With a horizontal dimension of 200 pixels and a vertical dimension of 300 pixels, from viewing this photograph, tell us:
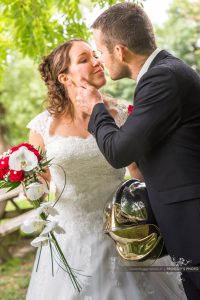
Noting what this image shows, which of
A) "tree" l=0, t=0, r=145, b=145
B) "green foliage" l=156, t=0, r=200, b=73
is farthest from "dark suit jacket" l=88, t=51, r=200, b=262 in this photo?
"green foliage" l=156, t=0, r=200, b=73

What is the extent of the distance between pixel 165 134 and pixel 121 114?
52.8 inches

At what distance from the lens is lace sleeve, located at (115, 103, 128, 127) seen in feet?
11.3

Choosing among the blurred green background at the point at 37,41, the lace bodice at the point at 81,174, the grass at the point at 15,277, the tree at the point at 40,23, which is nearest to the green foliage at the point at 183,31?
the blurred green background at the point at 37,41

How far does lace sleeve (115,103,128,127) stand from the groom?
1.01 metres

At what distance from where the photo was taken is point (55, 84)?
3457mm

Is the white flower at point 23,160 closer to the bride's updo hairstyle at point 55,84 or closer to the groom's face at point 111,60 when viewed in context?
the groom's face at point 111,60

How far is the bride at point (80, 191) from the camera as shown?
2.92m

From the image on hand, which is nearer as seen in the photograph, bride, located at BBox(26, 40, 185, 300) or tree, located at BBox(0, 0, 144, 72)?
bride, located at BBox(26, 40, 185, 300)

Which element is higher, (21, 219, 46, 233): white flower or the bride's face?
the bride's face

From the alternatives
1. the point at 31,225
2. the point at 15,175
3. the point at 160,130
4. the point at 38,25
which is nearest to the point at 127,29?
the point at 160,130

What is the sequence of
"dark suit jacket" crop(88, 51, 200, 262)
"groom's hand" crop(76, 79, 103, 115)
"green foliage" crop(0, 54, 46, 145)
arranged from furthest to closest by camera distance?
"green foliage" crop(0, 54, 46, 145) → "groom's hand" crop(76, 79, 103, 115) → "dark suit jacket" crop(88, 51, 200, 262)

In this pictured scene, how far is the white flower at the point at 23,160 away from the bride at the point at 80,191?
70cm

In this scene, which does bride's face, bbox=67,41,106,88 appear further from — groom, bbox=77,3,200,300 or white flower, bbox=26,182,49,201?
white flower, bbox=26,182,49,201

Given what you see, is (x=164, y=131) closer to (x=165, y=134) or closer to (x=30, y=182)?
(x=165, y=134)
